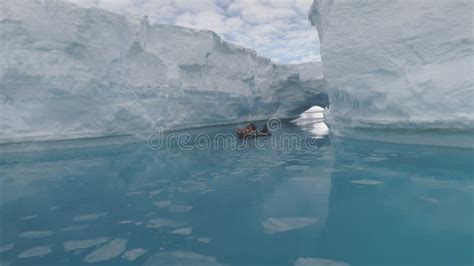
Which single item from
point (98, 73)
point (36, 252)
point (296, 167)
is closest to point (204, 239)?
point (36, 252)

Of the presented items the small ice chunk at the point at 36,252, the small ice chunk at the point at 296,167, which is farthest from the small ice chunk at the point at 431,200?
the small ice chunk at the point at 36,252

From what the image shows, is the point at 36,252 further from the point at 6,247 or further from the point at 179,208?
the point at 179,208

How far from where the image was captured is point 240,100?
79.8 ft

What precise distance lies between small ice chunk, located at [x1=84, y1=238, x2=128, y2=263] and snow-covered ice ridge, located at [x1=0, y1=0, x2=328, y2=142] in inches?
507

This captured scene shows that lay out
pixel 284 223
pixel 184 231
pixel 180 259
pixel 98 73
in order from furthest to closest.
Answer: pixel 98 73, pixel 284 223, pixel 184 231, pixel 180 259

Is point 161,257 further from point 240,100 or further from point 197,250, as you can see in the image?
point 240,100

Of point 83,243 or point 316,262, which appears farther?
point 83,243

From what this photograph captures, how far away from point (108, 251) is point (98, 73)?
1357 cm

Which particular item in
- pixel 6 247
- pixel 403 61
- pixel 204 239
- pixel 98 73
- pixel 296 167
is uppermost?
pixel 98 73

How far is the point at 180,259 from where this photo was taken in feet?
10.3

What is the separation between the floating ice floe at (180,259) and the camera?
307cm

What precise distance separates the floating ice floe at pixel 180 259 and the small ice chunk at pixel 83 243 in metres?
0.88

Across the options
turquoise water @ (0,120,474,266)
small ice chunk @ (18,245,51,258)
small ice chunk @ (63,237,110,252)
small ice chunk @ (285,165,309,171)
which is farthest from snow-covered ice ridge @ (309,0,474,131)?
small ice chunk @ (18,245,51,258)

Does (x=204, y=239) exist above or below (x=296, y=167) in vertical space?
below
